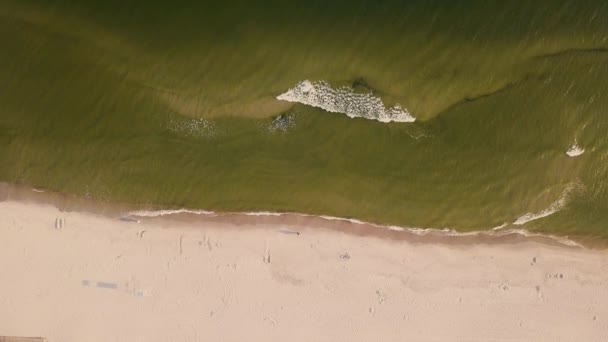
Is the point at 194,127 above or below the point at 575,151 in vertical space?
above

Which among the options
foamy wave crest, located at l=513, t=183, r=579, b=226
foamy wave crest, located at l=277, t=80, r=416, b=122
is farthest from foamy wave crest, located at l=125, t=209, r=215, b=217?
foamy wave crest, located at l=513, t=183, r=579, b=226

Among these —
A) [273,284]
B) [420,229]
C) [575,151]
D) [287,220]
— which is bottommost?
[273,284]

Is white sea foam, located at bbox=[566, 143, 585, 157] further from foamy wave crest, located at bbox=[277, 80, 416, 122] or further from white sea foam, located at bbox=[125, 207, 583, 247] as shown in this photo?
foamy wave crest, located at bbox=[277, 80, 416, 122]

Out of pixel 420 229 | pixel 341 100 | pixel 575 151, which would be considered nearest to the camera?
pixel 341 100

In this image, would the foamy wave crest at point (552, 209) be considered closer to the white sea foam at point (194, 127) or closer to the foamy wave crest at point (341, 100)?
the foamy wave crest at point (341, 100)

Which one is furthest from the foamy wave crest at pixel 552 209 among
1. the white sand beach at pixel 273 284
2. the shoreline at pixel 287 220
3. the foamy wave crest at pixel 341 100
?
the foamy wave crest at pixel 341 100

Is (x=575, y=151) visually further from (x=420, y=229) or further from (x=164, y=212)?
(x=164, y=212)

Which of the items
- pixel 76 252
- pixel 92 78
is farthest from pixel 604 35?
pixel 76 252

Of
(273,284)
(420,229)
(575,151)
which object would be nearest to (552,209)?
(575,151)
